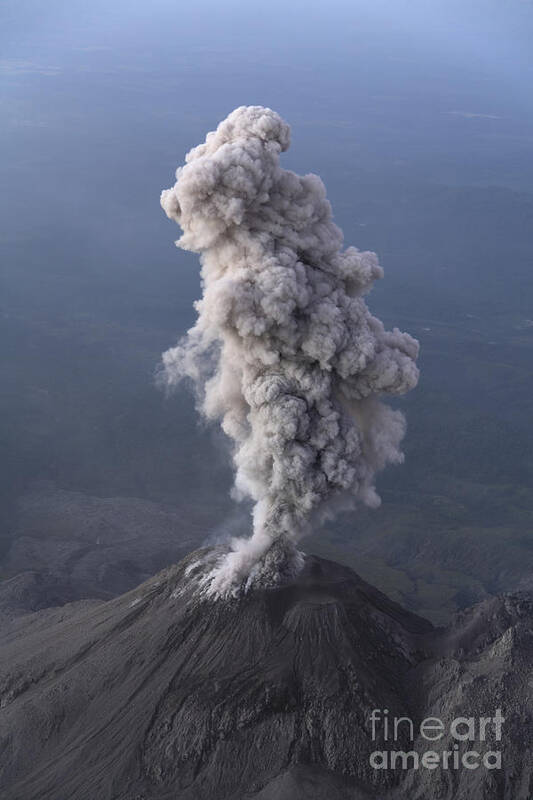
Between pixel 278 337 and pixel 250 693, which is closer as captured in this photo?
pixel 250 693

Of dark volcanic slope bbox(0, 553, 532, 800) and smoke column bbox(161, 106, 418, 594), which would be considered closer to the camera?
dark volcanic slope bbox(0, 553, 532, 800)

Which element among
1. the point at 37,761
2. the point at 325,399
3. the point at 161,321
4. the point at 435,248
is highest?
the point at 435,248

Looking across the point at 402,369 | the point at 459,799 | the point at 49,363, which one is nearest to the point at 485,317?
the point at 49,363

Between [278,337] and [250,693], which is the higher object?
[278,337]

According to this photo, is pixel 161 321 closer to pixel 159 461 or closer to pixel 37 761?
pixel 159 461

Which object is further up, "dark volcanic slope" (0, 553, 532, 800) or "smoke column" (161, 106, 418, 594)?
"smoke column" (161, 106, 418, 594)
